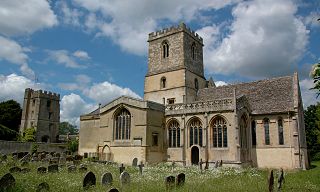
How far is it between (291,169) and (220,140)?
6341mm

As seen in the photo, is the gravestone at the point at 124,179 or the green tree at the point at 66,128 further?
the green tree at the point at 66,128

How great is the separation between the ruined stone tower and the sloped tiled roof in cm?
3581

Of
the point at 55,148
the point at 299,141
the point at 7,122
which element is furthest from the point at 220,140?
the point at 7,122

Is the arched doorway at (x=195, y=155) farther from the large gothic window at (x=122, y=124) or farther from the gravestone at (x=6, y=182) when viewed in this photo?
the gravestone at (x=6, y=182)

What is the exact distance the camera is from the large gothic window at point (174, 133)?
28.3 meters

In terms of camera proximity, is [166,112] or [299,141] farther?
[166,112]

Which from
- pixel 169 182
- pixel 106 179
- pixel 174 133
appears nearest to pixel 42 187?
pixel 106 179

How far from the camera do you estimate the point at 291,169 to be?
24.4 m

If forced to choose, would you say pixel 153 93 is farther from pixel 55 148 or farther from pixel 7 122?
pixel 7 122

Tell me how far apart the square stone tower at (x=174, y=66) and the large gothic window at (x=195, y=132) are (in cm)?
440

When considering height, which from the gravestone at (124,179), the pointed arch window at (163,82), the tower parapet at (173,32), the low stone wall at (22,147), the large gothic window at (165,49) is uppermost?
the tower parapet at (173,32)

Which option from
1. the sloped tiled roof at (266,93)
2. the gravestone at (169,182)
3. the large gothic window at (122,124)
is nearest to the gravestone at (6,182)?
the gravestone at (169,182)

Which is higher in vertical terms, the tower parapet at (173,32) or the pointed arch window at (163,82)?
the tower parapet at (173,32)

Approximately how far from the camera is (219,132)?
25906mm
